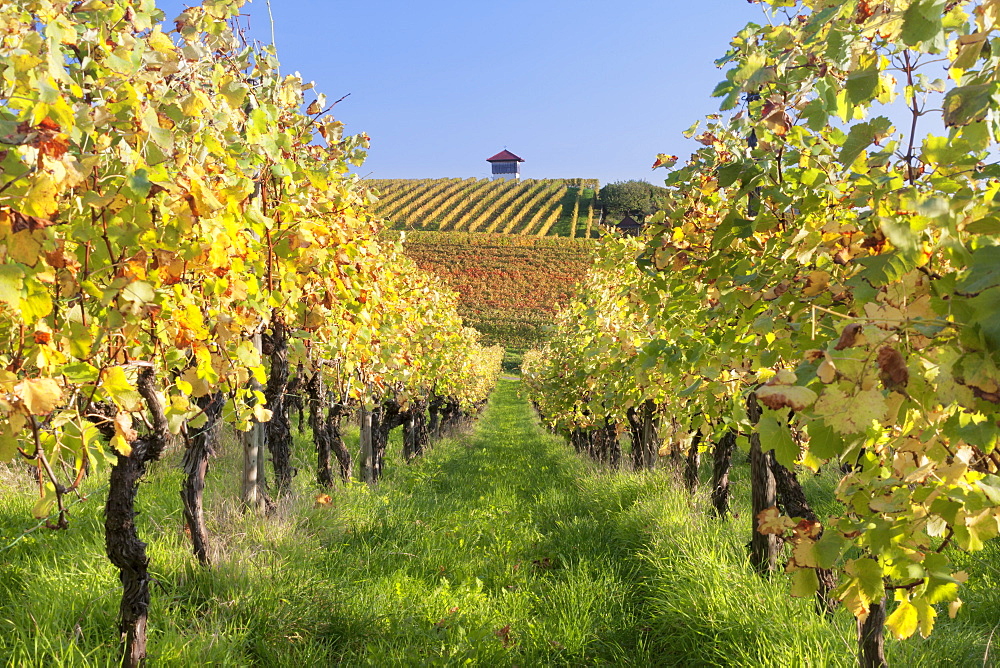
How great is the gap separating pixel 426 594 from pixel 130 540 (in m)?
2.71

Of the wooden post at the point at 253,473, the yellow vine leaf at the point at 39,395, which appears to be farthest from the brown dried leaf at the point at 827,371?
the wooden post at the point at 253,473

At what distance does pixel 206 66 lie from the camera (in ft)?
10.6

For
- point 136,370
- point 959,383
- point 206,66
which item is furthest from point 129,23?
point 959,383

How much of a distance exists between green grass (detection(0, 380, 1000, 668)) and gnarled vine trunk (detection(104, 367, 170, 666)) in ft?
0.76

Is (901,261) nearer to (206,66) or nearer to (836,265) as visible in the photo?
(836,265)

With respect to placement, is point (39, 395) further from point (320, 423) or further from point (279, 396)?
point (320, 423)

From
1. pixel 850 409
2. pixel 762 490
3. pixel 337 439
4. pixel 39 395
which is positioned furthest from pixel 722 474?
pixel 39 395

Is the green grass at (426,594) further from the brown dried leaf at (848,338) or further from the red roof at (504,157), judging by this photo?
the red roof at (504,157)

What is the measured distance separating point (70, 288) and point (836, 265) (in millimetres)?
3092

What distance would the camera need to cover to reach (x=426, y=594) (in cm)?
510

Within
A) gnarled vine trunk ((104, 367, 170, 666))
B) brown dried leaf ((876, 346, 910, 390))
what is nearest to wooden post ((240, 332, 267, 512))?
gnarled vine trunk ((104, 367, 170, 666))

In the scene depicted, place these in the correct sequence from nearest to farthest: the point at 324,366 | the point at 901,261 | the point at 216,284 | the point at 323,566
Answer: the point at 901,261 → the point at 216,284 → the point at 323,566 → the point at 324,366

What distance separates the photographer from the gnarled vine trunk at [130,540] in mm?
3104

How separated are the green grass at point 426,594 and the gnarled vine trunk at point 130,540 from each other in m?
0.23
